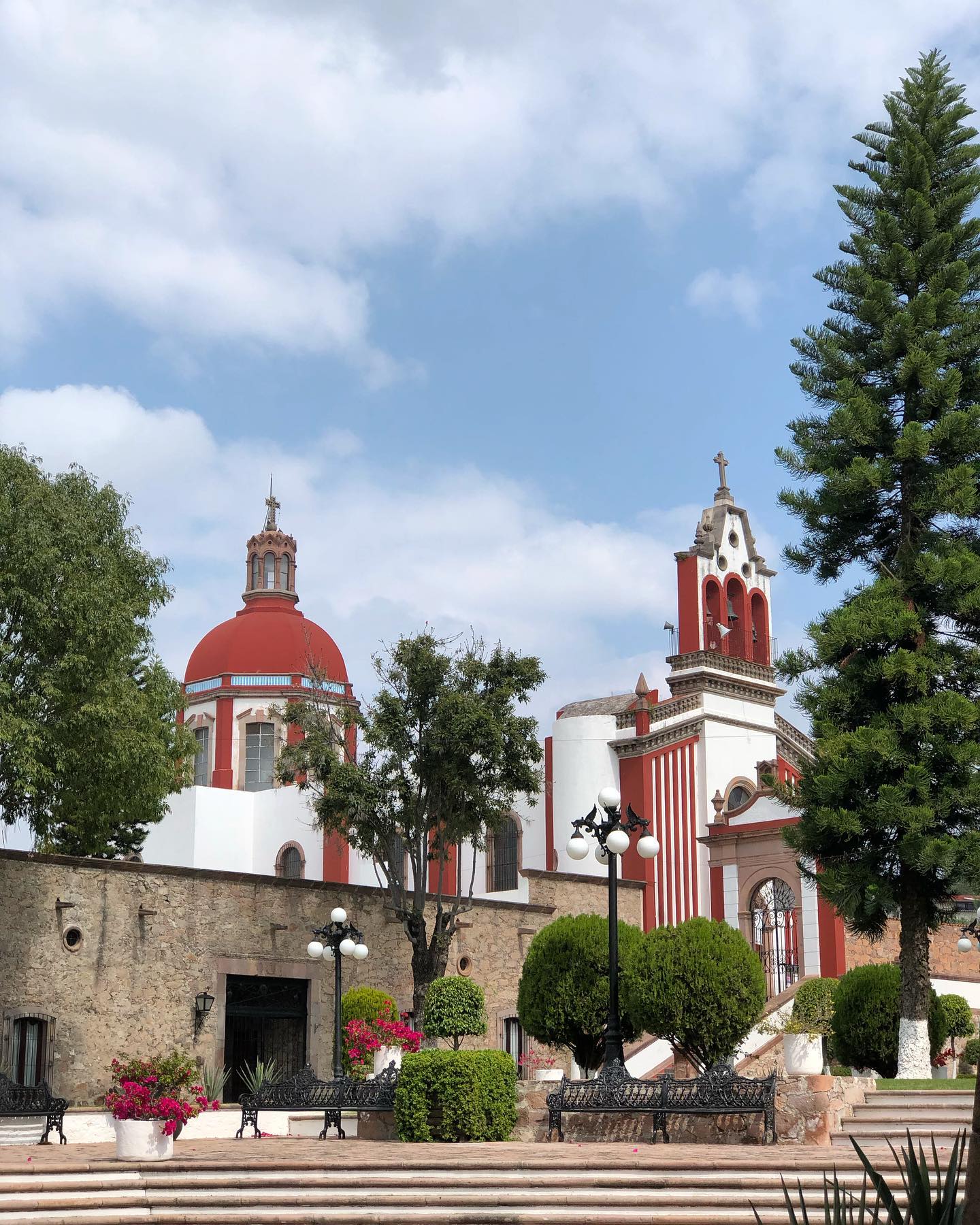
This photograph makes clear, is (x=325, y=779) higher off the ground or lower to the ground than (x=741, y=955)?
higher

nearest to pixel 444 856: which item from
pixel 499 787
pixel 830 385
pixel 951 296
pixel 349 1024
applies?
pixel 499 787

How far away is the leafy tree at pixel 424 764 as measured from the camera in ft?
74.7

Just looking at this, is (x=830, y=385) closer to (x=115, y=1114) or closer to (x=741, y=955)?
(x=741, y=955)

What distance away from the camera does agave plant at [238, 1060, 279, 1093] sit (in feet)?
68.4

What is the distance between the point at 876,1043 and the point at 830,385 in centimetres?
854

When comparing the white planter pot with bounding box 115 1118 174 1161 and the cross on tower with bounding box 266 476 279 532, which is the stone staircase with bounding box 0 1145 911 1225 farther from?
the cross on tower with bounding box 266 476 279 532

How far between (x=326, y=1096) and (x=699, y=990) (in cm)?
457

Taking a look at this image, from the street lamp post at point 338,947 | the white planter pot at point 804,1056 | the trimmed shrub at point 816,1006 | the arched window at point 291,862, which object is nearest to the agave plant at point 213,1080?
the street lamp post at point 338,947

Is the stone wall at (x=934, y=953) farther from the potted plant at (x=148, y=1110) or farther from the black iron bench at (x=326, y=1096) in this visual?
the potted plant at (x=148, y=1110)

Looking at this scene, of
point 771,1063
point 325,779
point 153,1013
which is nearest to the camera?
point 771,1063

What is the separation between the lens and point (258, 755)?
133ft

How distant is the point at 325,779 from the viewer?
75.3ft

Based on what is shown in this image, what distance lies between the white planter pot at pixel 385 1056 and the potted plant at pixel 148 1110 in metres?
6.05

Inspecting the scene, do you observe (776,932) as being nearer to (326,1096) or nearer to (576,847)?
(326,1096)
